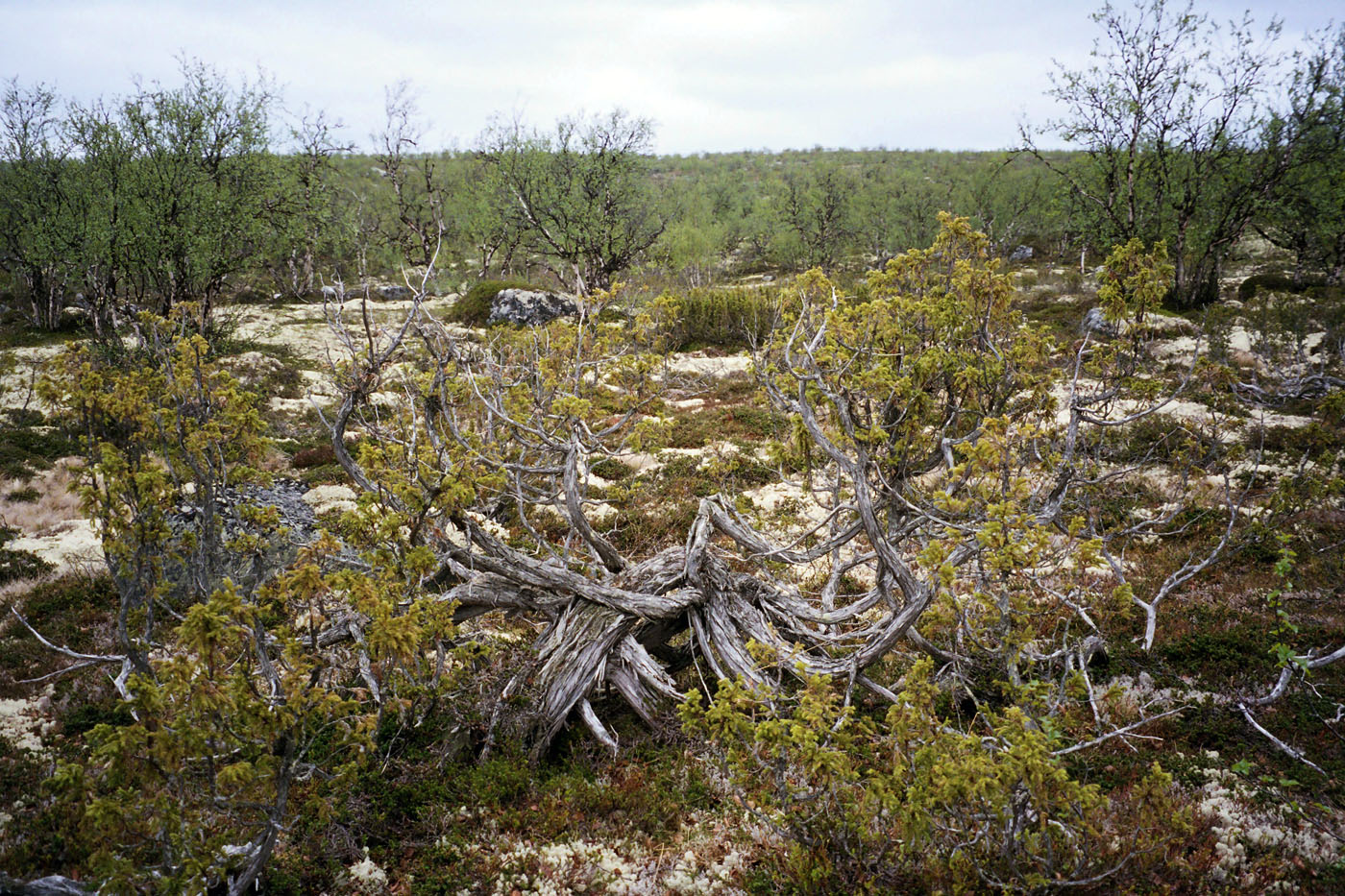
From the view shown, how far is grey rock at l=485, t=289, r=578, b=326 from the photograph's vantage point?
2794cm

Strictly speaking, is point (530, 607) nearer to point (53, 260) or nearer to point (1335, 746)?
point (1335, 746)

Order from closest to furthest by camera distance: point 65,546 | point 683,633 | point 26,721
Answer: point 26,721
point 683,633
point 65,546

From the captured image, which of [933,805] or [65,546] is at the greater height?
[933,805]

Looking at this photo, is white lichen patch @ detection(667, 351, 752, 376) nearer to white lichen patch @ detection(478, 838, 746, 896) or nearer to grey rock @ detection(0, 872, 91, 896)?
white lichen patch @ detection(478, 838, 746, 896)

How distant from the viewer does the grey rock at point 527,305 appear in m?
27.9

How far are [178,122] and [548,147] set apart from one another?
15.7m

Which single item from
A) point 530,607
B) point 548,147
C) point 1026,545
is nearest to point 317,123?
point 548,147

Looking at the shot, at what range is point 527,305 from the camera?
1115 inches

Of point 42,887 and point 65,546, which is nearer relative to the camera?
point 42,887

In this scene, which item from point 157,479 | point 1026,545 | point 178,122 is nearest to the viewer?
point 1026,545

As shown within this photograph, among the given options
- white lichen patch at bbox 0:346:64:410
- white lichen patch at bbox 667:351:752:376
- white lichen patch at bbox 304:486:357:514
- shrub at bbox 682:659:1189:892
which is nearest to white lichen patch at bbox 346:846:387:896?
shrub at bbox 682:659:1189:892

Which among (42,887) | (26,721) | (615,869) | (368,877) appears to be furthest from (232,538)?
(615,869)

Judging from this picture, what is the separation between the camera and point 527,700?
20.4 ft

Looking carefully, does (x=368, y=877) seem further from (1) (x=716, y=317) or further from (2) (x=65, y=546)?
(1) (x=716, y=317)
